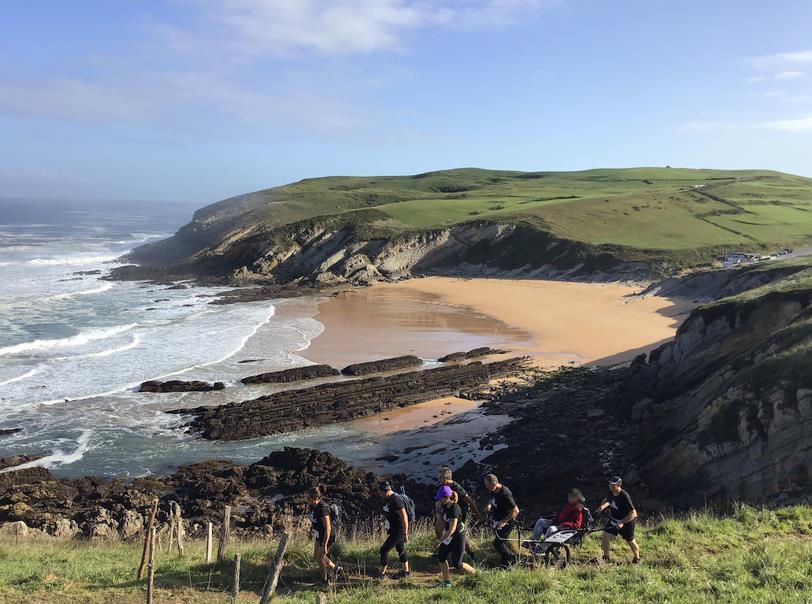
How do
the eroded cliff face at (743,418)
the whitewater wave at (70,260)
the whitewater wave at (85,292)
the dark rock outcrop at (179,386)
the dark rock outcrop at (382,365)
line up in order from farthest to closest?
the whitewater wave at (70,260)
the whitewater wave at (85,292)
the dark rock outcrop at (382,365)
the dark rock outcrop at (179,386)
the eroded cliff face at (743,418)

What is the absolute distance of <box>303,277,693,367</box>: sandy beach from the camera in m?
32.2

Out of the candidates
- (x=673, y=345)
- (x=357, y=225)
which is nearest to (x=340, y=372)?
(x=673, y=345)

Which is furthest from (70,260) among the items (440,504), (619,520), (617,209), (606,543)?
(619,520)

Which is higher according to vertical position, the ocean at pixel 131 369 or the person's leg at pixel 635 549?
the person's leg at pixel 635 549

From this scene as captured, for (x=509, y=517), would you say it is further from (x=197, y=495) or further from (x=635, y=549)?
(x=197, y=495)

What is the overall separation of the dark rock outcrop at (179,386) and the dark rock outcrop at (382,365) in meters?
5.51

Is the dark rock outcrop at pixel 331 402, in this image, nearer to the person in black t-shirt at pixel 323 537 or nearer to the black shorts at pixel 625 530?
the person in black t-shirt at pixel 323 537

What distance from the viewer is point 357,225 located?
219 ft

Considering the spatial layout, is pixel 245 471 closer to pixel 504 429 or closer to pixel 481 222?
pixel 504 429

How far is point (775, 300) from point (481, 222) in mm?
47692

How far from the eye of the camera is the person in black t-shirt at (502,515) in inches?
341

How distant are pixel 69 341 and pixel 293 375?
539 inches

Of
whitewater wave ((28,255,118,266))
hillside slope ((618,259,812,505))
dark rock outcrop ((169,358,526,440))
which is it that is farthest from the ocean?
whitewater wave ((28,255,118,266))

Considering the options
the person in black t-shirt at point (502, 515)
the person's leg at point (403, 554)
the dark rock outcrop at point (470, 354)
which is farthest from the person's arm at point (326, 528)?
the dark rock outcrop at point (470, 354)
